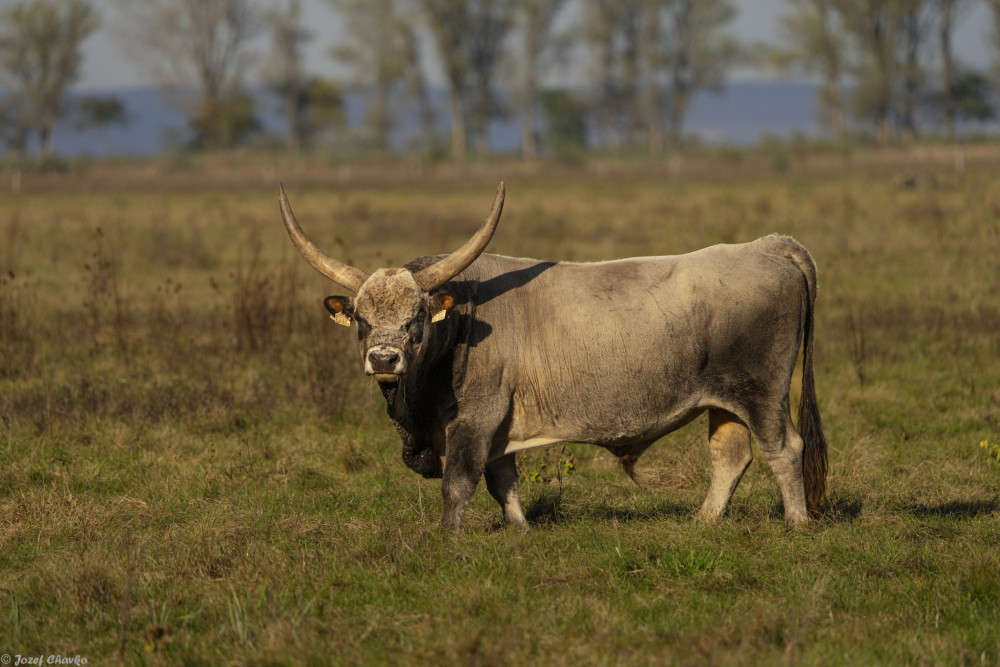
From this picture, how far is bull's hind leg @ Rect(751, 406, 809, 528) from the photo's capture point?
19.9 feet

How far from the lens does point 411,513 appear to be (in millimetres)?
6180

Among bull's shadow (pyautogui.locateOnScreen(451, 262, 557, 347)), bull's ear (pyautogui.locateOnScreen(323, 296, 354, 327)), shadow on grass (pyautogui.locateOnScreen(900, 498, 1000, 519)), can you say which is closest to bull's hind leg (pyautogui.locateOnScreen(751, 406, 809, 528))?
shadow on grass (pyautogui.locateOnScreen(900, 498, 1000, 519))

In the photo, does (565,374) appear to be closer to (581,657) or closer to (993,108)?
(581,657)

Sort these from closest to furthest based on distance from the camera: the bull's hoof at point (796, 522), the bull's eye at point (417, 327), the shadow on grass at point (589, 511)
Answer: the bull's eye at point (417, 327)
the bull's hoof at point (796, 522)
the shadow on grass at point (589, 511)

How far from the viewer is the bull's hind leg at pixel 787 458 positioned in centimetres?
606

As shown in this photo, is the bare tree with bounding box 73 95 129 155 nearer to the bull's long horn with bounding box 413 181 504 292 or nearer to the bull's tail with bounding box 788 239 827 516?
the bull's long horn with bounding box 413 181 504 292

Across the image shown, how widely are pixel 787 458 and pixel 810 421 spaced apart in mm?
350

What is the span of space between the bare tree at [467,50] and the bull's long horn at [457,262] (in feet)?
177

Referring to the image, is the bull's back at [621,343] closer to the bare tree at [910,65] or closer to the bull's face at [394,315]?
the bull's face at [394,315]

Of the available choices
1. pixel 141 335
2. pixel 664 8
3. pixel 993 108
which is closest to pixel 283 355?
pixel 141 335

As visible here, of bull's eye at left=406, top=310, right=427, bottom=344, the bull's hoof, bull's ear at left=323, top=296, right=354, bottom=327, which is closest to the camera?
bull's eye at left=406, top=310, right=427, bottom=344

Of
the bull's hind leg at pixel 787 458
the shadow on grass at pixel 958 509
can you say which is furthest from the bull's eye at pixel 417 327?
the shadow on grass at pixel 958 509

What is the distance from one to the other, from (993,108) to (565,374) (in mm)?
80344

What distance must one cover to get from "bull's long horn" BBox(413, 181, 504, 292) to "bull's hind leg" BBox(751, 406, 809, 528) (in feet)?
6.37
